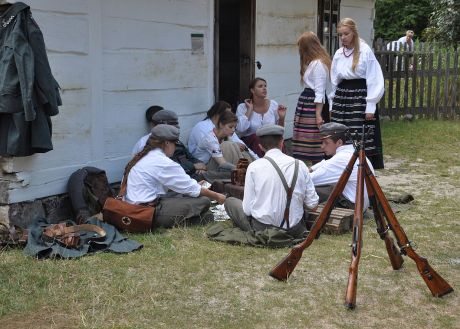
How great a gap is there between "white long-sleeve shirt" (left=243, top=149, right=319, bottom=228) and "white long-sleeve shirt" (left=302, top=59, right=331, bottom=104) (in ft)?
7.94

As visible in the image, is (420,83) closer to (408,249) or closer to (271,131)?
(271,131)

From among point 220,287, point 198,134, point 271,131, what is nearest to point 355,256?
point 220,287

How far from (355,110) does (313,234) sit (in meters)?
3.01

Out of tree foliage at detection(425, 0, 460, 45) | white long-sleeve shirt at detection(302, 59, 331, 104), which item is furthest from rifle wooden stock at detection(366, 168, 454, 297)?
tree foliage at detection(425, 0, 460, 45)

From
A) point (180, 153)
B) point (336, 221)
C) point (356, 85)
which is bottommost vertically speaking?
point (336, 221)

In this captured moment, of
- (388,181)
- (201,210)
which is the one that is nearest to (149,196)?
(201,210)

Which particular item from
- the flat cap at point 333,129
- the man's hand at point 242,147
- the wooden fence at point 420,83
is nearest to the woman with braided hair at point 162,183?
the flat cap at point 333,129

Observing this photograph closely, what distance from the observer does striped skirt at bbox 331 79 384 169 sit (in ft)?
23.5

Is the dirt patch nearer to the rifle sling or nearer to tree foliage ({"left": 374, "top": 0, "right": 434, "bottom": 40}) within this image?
the rifle sling

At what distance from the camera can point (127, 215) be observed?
586cm

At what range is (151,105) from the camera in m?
7.37

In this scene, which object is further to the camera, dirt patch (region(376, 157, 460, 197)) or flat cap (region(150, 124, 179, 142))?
dirt patch (region(376, 157, 460, 197))

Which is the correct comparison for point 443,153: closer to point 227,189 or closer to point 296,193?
point 227,189

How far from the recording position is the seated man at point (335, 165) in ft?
20.4
